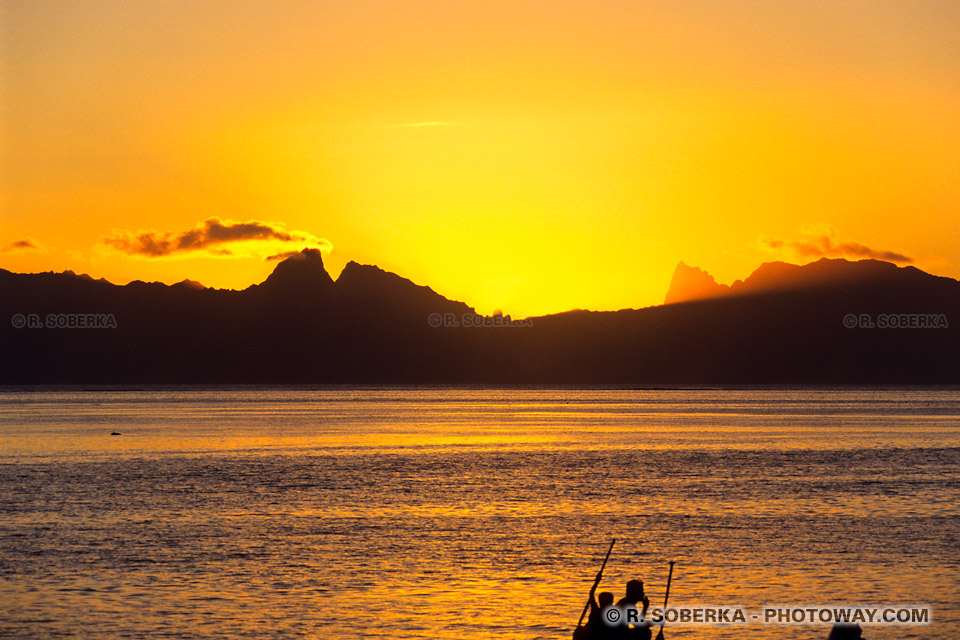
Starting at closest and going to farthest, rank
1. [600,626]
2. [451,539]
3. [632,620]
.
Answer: [600,626]
[632,620]
[451,539]

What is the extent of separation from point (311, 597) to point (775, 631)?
14.1 m

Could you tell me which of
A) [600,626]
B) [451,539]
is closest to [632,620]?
[600,626]

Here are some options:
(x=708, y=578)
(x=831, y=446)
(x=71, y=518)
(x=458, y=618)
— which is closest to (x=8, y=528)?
(x=71, y=518)

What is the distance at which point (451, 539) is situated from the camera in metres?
45.8

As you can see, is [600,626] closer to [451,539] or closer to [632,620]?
[632,620]

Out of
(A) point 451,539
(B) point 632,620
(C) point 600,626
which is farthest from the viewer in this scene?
(A) point 451,539

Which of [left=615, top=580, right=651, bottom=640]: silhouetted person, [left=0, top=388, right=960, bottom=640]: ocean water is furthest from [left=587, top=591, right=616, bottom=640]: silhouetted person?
[left=0, top=388, right=960, bottom=640]: ocean water

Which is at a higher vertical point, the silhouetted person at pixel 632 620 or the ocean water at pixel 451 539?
the silhouetted person at pixel 632 620

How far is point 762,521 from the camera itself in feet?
170

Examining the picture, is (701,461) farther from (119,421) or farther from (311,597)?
(119,421)

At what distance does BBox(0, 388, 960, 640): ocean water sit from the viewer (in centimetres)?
3216

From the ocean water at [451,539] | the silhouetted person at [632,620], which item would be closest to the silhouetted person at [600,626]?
the silhouetted person at [632,620]

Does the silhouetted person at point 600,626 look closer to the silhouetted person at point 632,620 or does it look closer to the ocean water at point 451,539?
the silhouetted person at point 632,620

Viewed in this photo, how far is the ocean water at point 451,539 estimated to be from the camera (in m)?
32.2
